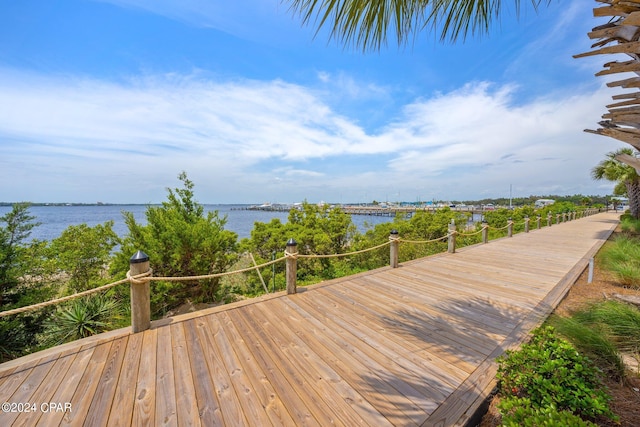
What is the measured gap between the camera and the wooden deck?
199 cm

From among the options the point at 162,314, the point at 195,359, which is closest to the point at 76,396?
the point at 195,359

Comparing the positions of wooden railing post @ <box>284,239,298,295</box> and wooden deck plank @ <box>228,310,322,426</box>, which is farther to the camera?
wooden railing post @ <box>284,239,298,295</box>

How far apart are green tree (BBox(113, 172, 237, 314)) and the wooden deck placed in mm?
3224

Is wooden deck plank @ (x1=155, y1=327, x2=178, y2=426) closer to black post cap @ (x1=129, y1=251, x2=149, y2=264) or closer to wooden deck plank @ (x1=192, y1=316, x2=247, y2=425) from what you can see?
wooden deck plank @ (x1=192, y1=316, x2=247, y2=425)

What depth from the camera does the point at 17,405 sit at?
2.03 m

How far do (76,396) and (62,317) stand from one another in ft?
10.5

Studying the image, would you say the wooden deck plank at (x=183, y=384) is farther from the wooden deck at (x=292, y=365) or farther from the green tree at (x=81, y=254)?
the green tree at (x=81, y=254)

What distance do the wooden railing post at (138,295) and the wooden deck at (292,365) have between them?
132 millimetres

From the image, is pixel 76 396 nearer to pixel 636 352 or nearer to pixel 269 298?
pixel 269 298

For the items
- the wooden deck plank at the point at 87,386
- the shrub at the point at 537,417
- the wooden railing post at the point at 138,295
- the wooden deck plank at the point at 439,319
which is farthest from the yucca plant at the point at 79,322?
the shrub at the point at 537,417

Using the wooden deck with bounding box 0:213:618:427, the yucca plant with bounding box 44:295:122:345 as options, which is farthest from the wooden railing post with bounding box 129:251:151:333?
the yucca plant with bounding box 44:295:122:345

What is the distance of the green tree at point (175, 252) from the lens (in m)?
6.37

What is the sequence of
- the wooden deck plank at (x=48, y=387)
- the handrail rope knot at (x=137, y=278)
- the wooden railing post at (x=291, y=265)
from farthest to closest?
the wooden railing post at (x=291, y=265)
the handrail rope knot at (x=137, y=278)
the wooden deck plank at (x=48, y=387)

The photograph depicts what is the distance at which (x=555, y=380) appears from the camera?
1.75 metres
